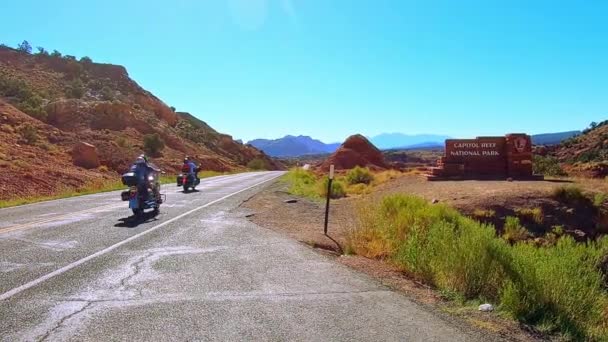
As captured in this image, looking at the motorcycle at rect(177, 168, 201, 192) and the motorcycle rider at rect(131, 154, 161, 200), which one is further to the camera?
the motorcycle at rect(177, 168, 201, 192)

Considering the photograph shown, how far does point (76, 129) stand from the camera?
55094 millimetres

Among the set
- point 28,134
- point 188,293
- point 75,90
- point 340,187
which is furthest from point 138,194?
point 75,90

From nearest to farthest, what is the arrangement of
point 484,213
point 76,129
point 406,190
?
point 484,213 < point 406,190 < point 76,129

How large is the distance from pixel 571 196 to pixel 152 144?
51.1m

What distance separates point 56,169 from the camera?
111ft

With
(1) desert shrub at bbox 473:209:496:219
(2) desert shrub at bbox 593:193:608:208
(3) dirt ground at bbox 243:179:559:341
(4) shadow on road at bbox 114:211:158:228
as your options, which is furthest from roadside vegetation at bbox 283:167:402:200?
(2) desert shrub at bbox 593:193:608:208

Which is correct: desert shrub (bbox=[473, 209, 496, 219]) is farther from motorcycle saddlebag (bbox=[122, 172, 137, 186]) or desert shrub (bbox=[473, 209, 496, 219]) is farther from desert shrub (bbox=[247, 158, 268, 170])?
desert shrub (bbox=[247, 158, 268, 170])

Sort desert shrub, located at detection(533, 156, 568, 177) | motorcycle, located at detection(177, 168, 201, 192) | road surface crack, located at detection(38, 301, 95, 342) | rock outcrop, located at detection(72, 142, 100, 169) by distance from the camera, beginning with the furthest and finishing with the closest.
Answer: rock outcrop, located at detection(72, 142, 100, 169), desert shrub, located at detection(533, 156, 568, 177), motorcycle, located at detection(177, 168, 201, 192), road surface crack, located at detection(38, 301, 95, 342)

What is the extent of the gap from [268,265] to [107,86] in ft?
280

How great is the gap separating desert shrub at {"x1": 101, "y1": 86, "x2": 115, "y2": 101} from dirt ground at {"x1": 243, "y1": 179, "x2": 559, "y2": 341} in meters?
61.8

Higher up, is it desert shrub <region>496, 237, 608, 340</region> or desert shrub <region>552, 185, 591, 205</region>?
desert shrub <region>552, 185, 591, 205</region>

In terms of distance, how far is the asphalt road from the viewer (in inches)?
213

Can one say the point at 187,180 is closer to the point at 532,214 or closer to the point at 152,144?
the point at 532,214

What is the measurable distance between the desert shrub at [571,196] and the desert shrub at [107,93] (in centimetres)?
7055
